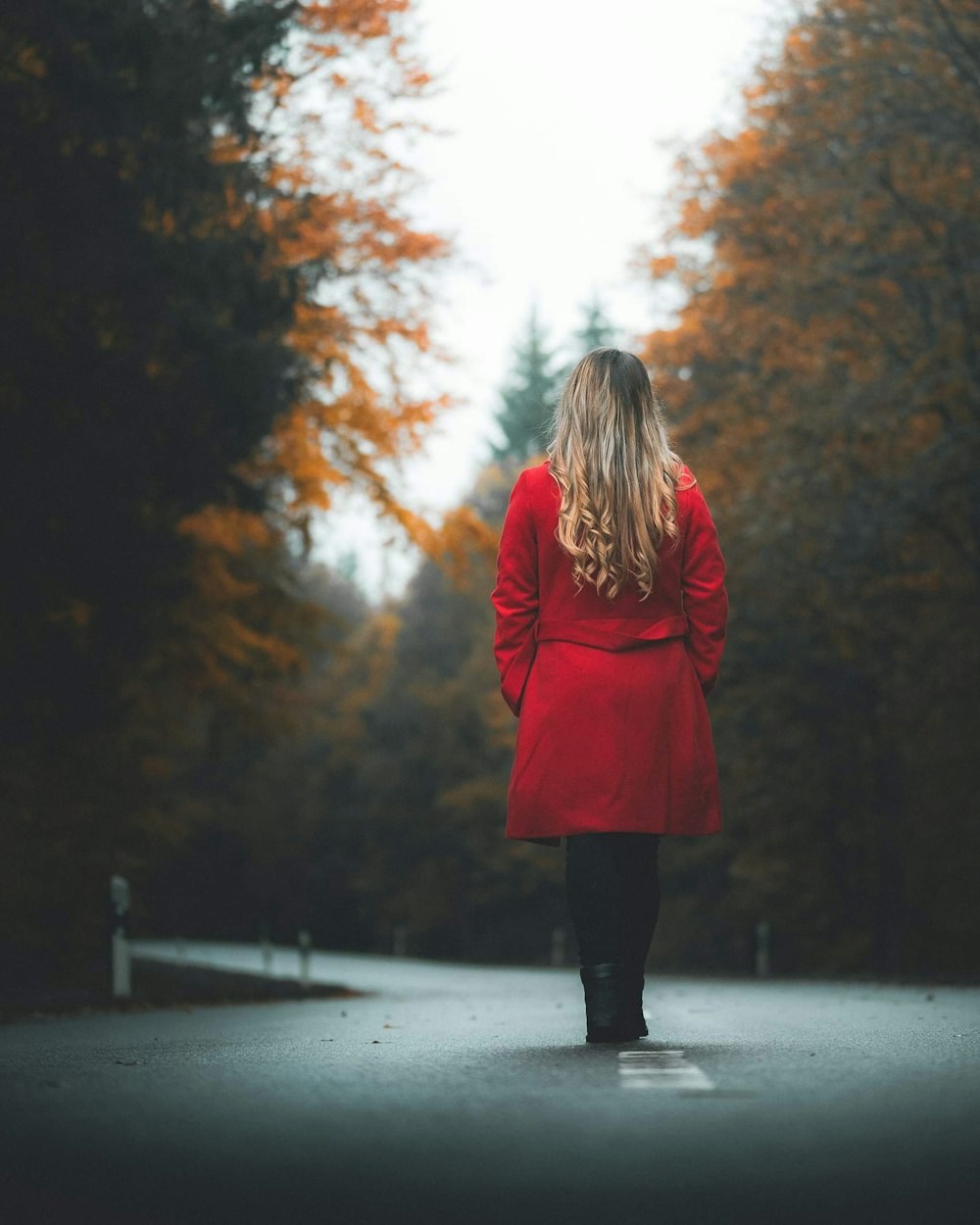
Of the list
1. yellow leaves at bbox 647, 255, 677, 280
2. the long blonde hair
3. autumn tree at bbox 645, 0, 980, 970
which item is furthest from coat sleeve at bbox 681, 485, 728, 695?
yellow leaves at bbox 647, 255, 677, 280

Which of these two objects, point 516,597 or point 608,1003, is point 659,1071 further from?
point 516,597

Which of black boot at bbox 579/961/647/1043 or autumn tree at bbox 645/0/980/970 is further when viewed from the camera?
autumn tree at bbox 645/0/980/970

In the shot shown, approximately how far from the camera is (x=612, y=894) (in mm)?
5895

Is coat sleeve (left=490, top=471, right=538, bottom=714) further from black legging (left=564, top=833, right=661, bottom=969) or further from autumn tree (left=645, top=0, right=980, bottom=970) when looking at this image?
autumn tree (left=645, top=0, right=980, bottom=970)

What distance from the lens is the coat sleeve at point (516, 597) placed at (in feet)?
20.1

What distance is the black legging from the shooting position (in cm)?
588

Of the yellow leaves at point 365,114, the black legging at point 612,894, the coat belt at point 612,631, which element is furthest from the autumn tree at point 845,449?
the black legging at point 612,894

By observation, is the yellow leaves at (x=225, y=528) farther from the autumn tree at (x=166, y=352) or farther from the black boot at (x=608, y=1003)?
the black boot at (x=608, y=1003)

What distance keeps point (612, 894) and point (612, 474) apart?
132 cm

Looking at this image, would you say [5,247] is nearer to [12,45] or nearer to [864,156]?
[12,45]

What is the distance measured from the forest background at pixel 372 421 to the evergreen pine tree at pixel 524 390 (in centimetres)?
4326

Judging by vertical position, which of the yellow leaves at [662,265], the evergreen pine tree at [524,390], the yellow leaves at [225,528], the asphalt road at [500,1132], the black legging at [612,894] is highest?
the evergreen pine tree at [524,390]

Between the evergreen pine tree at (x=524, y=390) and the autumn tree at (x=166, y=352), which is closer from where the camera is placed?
the autumn tree at (x=166, y=352)

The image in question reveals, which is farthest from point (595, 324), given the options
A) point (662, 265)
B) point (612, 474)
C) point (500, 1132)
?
point (500, 1132)
